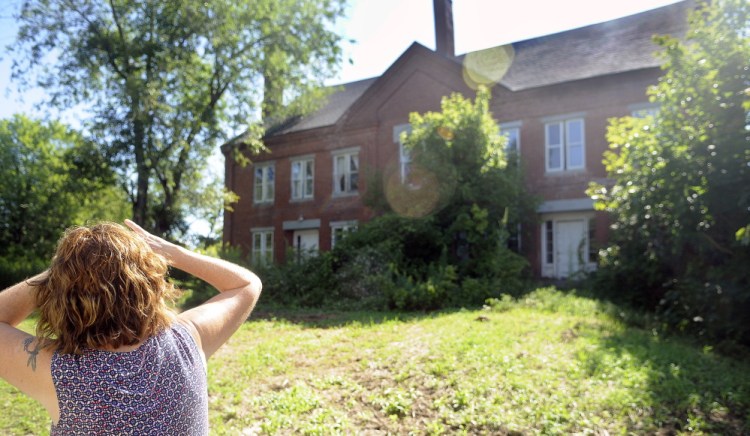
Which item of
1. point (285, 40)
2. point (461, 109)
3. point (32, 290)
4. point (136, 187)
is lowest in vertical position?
point (32, 290)

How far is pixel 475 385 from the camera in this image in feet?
18.2

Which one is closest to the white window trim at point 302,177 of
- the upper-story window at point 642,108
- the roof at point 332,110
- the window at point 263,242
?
the roof at point 332,110

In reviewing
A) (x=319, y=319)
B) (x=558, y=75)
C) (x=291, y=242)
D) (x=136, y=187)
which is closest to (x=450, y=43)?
(x=558, y=75)

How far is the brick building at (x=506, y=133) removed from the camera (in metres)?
17.3

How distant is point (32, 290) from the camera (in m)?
1.91

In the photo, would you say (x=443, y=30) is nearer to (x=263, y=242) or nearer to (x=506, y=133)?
(x=506, y=133)

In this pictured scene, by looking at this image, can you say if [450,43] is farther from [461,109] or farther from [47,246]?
[47,246]

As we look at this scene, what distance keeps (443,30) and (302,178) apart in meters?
8.54

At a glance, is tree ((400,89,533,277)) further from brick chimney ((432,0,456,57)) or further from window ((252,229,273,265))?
window ((252,229,273,265))

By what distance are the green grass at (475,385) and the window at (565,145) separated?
1049 cm

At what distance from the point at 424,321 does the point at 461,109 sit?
24.2ft

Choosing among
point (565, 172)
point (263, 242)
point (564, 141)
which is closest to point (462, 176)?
point (565, 172)

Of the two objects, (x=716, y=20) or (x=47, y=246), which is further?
(x=47, y=246)

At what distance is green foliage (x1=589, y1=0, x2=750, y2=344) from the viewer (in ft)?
22.8
